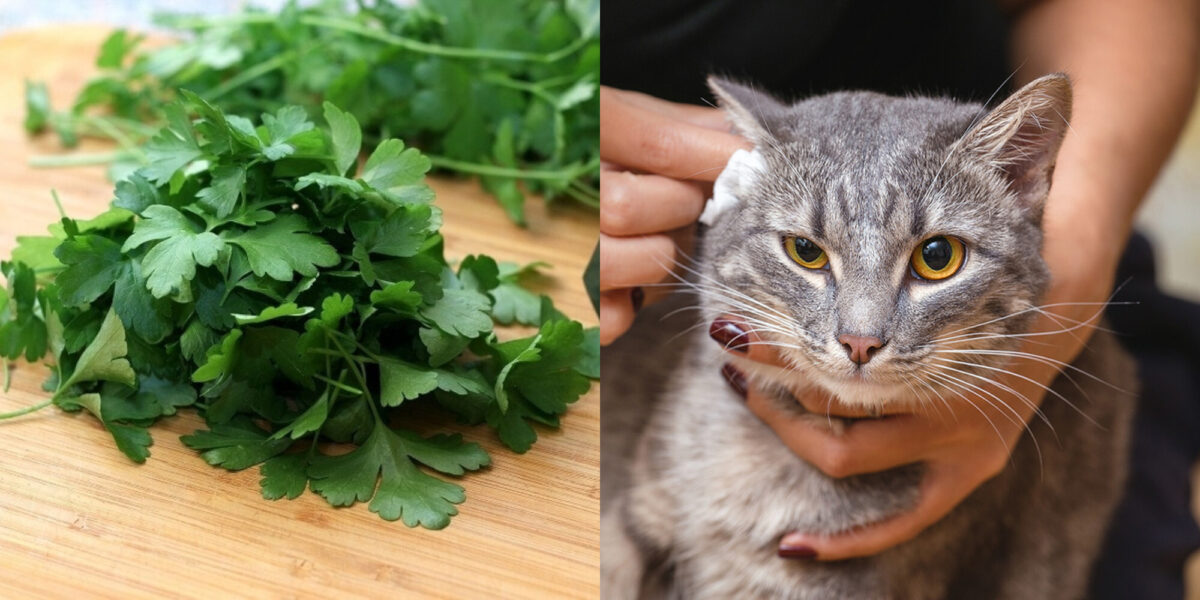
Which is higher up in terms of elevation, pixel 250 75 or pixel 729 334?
pixel 729 334

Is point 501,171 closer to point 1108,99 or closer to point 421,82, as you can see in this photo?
point 421,82

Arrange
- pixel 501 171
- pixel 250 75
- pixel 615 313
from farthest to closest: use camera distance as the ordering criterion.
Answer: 1. pixel 250 75
2. pixel 501 171
3. pixel 615 313

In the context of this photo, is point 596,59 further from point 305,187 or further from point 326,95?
point 305,187

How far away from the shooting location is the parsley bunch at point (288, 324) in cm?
82

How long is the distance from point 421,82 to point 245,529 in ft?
2.18

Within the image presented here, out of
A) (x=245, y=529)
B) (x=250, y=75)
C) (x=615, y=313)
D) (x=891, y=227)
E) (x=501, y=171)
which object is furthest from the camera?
(x=250, y=75)

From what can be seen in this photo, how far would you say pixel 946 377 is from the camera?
1.75ft

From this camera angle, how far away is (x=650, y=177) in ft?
1.71

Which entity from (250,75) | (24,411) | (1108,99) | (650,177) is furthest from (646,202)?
(250,75)

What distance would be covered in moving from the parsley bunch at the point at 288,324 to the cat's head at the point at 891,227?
A: 14.0 inches

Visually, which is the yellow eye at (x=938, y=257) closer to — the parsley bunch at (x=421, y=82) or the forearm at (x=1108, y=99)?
the forearm at (x=1108, y=99)

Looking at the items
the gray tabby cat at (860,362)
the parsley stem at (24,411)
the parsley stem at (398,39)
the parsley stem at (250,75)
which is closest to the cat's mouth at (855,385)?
the gray tabby cat at (860,362)

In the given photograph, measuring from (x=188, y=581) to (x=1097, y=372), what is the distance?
0.61 meters

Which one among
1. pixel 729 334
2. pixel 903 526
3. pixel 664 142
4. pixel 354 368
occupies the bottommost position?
pixel 354 368
